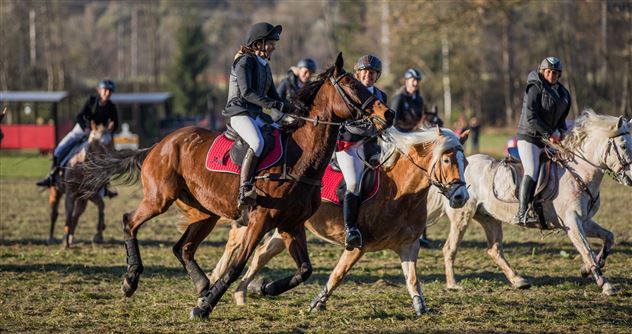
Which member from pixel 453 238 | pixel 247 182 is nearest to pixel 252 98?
pixel 247 182

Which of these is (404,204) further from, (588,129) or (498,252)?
(588,129)

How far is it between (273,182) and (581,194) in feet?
14.3

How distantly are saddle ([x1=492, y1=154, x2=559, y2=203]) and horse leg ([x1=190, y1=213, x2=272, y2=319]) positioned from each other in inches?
163

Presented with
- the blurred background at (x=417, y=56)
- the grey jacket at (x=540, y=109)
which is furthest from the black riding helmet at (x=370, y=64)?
the blurred background at (x=417, y=56)

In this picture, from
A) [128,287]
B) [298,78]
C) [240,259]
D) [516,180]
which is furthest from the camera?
[298,78]

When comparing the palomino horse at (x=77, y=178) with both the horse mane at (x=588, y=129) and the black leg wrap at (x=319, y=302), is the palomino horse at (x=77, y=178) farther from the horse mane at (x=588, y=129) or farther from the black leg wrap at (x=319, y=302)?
the horse mane at (x=588, y=129)

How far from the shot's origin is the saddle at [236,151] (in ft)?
29.6

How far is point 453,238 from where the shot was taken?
11742mm

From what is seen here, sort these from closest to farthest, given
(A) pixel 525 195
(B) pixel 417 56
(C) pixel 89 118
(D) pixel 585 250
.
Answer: (D) pixel 585 250 → (A) pixel 525 195 → (C) pixel 89 118 → (B) pixel 417 56

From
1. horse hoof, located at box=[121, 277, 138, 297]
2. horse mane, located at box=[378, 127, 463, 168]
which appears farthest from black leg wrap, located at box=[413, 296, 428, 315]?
horse hoof, located at box=[121, 277, 138, 297]

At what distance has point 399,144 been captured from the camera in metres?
9.75

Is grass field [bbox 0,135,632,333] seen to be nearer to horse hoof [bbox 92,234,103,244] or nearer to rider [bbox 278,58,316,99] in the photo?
horse hoof [bbox 92,234,103,244]

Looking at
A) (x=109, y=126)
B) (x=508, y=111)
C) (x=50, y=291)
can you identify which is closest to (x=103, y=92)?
(x=109, y=126)

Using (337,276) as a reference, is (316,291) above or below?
below
